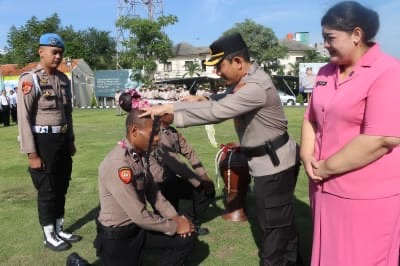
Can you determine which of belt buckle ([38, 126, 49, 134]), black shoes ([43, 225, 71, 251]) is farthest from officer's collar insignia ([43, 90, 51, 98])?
black shoes ([43, 225, 71, 251])

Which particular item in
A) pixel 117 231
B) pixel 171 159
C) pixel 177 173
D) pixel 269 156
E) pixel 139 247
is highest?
pixel 269 156

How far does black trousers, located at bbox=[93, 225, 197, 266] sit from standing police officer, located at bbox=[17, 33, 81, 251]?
1.22 metres

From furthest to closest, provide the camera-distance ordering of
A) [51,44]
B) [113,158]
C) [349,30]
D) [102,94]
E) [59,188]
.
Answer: [102,94]
[59,188]
[51,44]
[113,158]
[349,30]

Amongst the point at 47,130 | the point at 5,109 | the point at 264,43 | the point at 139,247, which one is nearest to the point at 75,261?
the point at 139,247

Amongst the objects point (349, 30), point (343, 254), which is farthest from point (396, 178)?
point (349, 30)

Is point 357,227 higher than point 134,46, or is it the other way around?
point 134,46

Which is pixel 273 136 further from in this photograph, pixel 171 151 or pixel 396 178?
pixel 171 151

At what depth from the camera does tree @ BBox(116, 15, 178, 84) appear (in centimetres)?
3444

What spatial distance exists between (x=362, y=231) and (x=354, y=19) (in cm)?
111

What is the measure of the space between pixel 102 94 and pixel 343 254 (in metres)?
32.8

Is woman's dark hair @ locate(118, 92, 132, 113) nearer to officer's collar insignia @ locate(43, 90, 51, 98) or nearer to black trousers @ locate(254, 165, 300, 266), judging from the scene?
officer's collar insignia @ locate(43, 90, 51, 98)

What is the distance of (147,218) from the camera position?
3178mm

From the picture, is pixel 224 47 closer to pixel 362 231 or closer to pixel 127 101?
pixel 127 101

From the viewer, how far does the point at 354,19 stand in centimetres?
213
